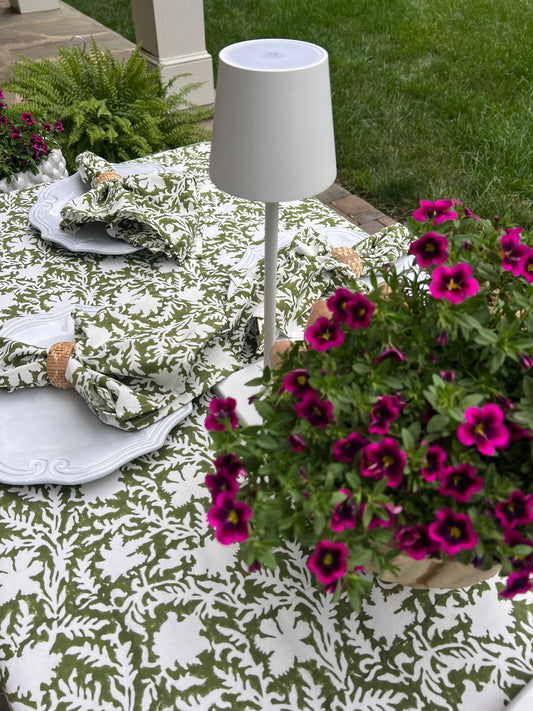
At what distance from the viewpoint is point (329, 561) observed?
0.69 m

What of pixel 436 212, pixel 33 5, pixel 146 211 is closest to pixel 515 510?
pixel 436 212

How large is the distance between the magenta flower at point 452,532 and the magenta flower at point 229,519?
21cm

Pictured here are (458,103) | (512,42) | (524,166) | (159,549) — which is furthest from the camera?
(512,42)

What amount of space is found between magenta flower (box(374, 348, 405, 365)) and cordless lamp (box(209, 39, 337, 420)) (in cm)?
35

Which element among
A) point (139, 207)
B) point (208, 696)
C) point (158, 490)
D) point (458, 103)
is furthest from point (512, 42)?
point (208, 696)

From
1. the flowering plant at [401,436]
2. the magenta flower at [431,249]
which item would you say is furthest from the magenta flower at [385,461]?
the magenta flower at [431,249]

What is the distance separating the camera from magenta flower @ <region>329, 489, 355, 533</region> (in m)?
0.69

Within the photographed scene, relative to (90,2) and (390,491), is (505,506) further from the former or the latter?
(90,2)

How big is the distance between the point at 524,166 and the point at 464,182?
1.05 feet

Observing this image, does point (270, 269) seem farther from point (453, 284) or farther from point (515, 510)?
point (515, 510)

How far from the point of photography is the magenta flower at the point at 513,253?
0.85 meters

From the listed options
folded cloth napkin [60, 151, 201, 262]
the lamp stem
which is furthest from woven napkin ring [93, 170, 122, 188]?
the lamp stem

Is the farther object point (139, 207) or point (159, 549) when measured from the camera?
point (139, 207)

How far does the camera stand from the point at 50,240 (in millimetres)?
1868
